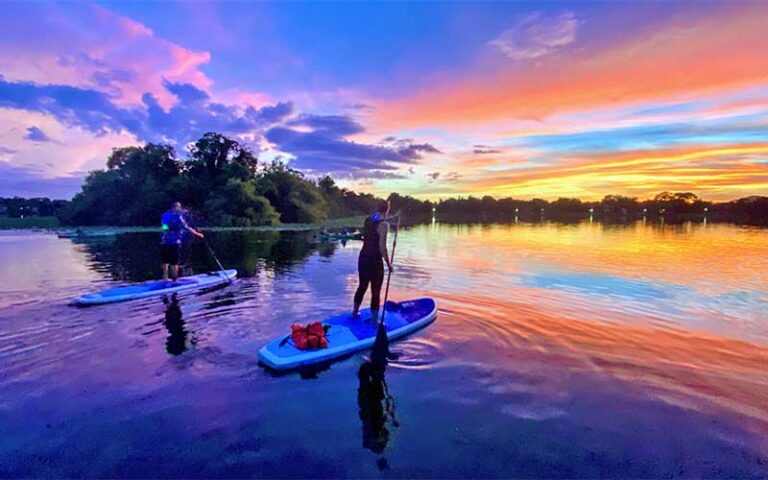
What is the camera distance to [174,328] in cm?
941

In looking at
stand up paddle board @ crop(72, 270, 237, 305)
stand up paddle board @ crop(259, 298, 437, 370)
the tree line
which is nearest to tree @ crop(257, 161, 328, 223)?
the tree line

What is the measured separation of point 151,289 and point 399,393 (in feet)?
31.5

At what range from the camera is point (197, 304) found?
1172 cm

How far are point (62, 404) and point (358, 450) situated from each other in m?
4.29

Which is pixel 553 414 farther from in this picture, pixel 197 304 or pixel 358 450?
pixel 197 304

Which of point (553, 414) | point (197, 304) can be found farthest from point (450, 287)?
point (553, 414)

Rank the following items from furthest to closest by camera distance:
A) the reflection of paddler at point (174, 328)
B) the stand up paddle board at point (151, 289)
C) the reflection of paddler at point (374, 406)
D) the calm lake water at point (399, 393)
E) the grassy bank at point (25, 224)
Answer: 1. the grassy bank at point (25, 224)
2. the stand up paddle board at point (151, 289)
3. the reflection of paddler at point (174, 328)
4. the reflection of paddler at point (374, 406)
5. the calm lake water at point (399, 393)

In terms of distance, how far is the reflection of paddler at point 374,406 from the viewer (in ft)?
17.0

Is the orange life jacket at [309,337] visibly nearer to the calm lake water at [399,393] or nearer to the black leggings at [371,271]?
the calm lake water at [399,393]

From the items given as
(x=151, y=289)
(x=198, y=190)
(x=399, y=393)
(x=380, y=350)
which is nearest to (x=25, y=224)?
(x=198, y=190)

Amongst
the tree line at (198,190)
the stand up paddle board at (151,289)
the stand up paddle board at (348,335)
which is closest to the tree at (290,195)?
the tree line at (198,190)

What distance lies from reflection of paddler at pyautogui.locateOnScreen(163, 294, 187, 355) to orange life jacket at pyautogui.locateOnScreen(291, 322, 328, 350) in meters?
2.28

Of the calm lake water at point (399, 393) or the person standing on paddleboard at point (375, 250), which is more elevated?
the person standing on paddleboard at point (375, 250)

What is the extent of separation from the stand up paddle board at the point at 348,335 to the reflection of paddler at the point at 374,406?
65cm
